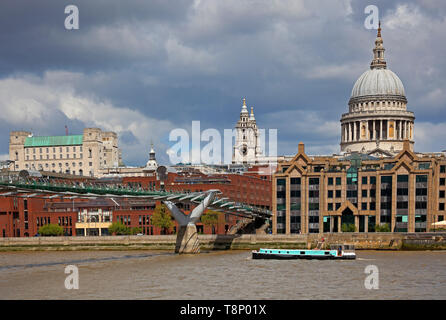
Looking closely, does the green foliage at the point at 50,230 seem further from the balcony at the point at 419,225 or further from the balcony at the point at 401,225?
the balcony at the point at 419,225

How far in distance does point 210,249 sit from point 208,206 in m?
6.32

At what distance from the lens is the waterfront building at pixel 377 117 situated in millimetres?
156000

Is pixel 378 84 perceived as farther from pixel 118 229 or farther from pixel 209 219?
pixel 118 229

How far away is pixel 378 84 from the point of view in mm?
162250

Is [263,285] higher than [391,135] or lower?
lower

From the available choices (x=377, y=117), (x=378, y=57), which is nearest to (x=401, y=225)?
(x=377, y=117)

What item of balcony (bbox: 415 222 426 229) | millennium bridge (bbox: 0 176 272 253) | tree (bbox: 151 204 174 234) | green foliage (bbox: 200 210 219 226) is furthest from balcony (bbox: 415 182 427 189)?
A: tree (bbox: 151 204 174 234)

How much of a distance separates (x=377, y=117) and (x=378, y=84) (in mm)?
9530

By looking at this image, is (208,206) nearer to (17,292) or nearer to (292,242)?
(292,242)

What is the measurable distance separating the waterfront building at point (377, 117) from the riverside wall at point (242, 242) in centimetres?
7171

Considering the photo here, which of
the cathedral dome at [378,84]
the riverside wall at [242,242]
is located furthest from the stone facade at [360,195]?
the cathedral dome at [378,84]

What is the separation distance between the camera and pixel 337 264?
61.5 m
